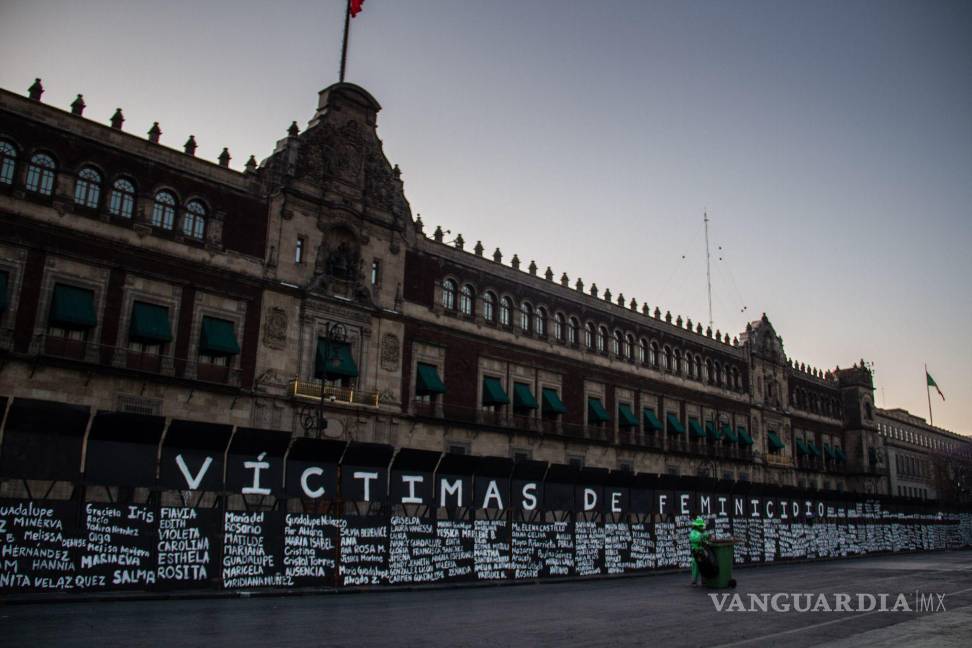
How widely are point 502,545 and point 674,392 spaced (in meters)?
32.7

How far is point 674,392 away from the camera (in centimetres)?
5212

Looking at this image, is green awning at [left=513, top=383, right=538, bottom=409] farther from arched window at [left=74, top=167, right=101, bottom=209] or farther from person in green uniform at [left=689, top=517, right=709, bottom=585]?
arched window at [left=74, top=167, right=101, bottom=209]

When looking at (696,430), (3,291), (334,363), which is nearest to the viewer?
(3,291)

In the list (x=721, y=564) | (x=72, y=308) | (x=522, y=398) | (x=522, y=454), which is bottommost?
(x=721, y=564)

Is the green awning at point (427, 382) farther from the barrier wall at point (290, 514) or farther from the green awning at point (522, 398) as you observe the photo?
the barrier wall at point (290, 514)

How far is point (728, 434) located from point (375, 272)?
31.1 metres

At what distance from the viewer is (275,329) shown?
31.6 metres

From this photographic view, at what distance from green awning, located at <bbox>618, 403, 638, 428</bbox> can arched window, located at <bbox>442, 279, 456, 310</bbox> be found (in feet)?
46.9

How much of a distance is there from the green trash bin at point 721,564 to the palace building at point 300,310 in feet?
41.3

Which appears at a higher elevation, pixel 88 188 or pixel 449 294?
pixel 88 188

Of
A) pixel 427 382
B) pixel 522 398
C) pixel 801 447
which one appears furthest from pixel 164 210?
pixel 801 447

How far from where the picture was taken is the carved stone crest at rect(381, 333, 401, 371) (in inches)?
1373

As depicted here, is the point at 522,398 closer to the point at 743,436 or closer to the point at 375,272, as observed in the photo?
the point at 375,272

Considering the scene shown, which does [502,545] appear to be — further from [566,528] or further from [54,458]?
[54,458]
